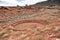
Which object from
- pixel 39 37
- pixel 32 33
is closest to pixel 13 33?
pixel 32 33

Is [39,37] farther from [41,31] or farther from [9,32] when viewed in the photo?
[9,32]

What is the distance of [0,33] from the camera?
10.0m

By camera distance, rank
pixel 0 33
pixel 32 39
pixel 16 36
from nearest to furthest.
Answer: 1. pixel 32 39
2. pixel 16 36
3. pixel 0 33

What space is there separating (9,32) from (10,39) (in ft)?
4.16

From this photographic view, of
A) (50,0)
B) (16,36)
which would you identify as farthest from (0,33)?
(50,0)

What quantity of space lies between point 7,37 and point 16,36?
0.50m

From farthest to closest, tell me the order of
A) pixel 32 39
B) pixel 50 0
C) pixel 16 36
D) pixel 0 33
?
pixel 50 0, pixel 0 33, pixel 16 36, pixel 32 39

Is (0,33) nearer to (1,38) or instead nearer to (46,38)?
(1,38)

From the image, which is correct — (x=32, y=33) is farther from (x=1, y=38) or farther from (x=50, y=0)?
(x=50, y=0)

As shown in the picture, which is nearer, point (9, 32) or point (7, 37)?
point (7, 37)

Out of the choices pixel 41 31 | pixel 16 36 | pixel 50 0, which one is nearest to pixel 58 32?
pixel 41 31

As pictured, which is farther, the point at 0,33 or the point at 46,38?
the point at 0,33

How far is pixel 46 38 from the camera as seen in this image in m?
8.72

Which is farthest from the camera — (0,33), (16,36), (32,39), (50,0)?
(50,0)
